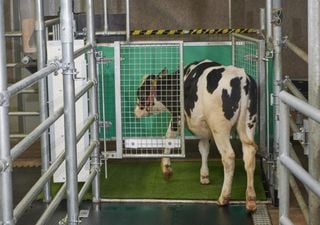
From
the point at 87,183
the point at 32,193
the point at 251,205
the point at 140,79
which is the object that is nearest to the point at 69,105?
the point at 32,193

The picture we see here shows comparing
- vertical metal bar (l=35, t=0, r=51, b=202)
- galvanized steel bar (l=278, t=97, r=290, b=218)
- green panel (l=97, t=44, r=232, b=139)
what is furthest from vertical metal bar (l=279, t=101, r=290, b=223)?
green panel (l=97, t=44, r=232, b=139)

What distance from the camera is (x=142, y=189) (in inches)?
238

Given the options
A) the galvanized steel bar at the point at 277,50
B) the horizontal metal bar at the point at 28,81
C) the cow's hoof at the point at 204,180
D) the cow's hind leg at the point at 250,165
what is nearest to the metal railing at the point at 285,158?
the horizontal metal bar at the point at 28,81

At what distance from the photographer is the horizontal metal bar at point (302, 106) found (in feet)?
8.10

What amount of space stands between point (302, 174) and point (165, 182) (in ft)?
12.0

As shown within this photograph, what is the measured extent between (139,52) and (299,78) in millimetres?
3250

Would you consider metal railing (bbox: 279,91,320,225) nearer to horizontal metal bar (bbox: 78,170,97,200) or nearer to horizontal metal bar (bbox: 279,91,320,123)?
horizontal metal bar (bbox: 279,91,320,123)

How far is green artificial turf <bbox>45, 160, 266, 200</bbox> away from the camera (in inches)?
230

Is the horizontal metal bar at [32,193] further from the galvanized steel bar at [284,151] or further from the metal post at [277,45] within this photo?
the metal post at [277,45]

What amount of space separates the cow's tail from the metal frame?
123 centimetres

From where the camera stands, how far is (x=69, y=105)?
4.31 m

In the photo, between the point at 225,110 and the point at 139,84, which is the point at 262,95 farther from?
the point at 139,84

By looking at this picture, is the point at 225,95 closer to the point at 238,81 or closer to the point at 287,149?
the point at 238,81

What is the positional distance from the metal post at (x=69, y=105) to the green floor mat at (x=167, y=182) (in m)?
1.43
